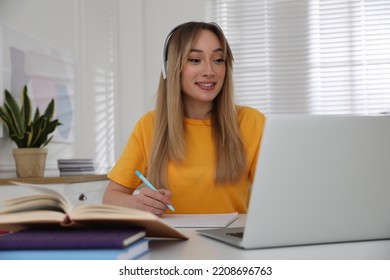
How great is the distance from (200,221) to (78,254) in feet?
1.95

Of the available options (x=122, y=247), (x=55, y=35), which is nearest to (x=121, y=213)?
(x=122, y=247)

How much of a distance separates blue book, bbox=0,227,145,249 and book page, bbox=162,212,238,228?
16.9 inches

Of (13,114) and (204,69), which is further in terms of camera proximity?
(13,114)

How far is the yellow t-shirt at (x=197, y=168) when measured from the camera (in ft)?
6.16

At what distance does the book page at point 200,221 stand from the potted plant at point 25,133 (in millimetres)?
1539

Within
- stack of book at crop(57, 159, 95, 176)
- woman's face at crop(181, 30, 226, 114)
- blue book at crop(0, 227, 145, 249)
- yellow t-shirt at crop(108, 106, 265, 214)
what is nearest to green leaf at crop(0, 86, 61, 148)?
stack of book at crop(57, 159, 95, 176)

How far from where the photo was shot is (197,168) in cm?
190

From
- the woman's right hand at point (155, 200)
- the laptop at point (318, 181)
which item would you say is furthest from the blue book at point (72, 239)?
the woman's right hand at point (155, 200)

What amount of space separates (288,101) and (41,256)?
3.74 meters

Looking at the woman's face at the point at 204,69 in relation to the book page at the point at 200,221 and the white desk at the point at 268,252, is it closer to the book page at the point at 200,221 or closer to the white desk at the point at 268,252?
the book page at the point at 200,221

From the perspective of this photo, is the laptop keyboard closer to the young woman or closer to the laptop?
the laptop

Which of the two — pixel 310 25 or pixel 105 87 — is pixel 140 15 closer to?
pixel 105 87

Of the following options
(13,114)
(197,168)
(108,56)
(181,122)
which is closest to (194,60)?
(181,122)

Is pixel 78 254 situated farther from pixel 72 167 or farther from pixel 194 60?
pixel 72 167
